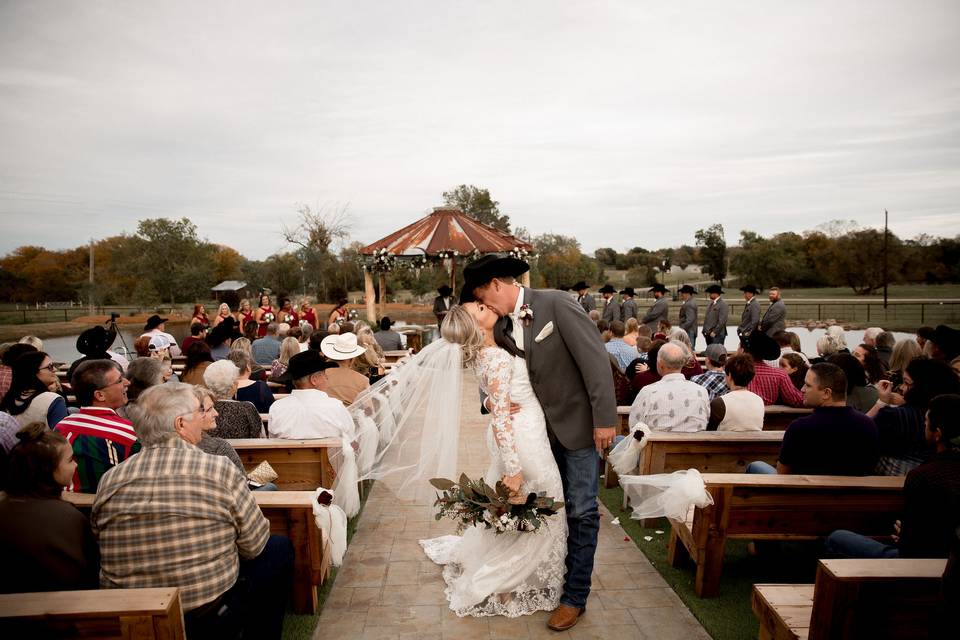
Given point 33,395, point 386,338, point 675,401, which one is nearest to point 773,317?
point 386,338

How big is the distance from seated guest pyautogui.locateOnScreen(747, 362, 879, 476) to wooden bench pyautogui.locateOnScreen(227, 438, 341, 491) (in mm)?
3113

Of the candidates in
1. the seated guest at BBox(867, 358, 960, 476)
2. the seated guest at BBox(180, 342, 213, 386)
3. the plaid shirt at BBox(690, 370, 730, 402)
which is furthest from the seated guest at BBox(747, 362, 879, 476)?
the seated guest at BBox(180, 342, 213, 386)

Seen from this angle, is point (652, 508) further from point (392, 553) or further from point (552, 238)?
point (552, 238)

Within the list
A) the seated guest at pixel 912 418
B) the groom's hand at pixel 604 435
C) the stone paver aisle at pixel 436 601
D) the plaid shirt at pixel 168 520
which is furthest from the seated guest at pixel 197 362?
the seated guest at pixel 912 418

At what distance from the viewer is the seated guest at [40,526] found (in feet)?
7.13

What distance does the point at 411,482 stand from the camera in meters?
4.04

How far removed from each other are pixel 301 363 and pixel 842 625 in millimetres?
3640

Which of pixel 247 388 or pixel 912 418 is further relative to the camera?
pixel 247 388

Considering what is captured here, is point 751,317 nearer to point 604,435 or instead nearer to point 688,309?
point 688,309

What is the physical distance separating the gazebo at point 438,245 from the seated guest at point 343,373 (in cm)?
767

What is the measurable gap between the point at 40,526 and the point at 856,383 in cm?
551

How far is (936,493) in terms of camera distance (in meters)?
2.32

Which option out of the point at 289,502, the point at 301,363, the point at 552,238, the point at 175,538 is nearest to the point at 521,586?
the point at 289,502

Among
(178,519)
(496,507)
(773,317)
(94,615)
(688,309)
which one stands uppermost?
(688,309)
